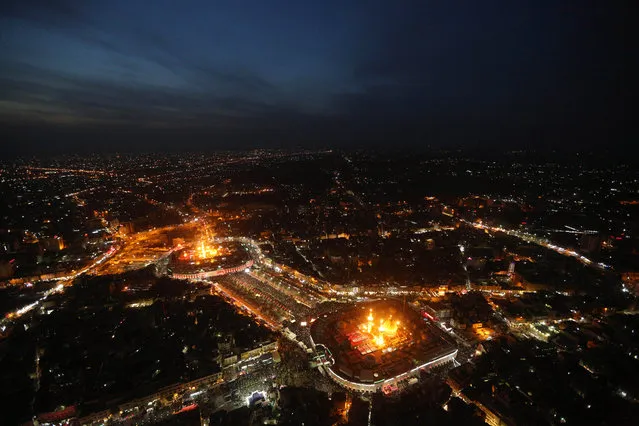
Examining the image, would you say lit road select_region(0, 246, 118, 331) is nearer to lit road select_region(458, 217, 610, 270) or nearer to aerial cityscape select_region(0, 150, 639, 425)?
aerial cityscape select_region(0, 150, 639, 425)

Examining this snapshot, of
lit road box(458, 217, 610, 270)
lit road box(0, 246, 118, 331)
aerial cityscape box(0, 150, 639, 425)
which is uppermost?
lit road box(458, 217, 610, 270)

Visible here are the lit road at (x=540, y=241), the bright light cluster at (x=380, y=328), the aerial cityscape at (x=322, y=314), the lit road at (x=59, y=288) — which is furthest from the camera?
the lit road at (x=540, y=241)

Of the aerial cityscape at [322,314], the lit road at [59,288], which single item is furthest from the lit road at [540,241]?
the lit road at [59,288]

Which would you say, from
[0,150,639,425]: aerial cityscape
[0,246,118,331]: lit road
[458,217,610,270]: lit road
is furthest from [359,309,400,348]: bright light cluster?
[0,246,118,331]: lit road

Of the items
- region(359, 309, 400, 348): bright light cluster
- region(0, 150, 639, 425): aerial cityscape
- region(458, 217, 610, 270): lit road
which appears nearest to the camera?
region(0, 150, 639, 425): aerial cityscape

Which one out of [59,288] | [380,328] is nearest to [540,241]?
[380,328]

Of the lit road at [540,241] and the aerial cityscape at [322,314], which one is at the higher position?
the lit road at [540,241]

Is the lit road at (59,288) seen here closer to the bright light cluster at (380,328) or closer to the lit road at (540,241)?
the bright light cluster at (380,328)

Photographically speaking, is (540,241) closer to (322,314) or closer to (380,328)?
(380,328)

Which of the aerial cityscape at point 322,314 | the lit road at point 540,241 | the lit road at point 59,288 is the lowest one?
the lit road at point 59,288

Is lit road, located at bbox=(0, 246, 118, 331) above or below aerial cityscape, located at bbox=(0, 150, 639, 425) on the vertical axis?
below

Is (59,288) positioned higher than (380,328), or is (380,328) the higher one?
(380,328)
